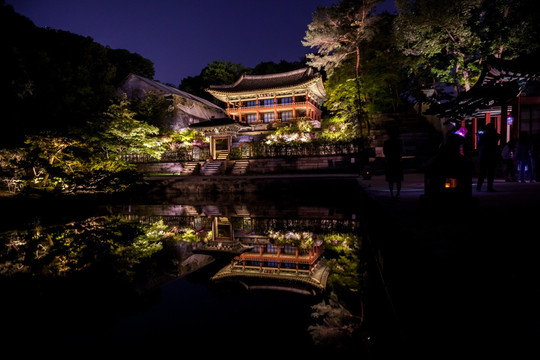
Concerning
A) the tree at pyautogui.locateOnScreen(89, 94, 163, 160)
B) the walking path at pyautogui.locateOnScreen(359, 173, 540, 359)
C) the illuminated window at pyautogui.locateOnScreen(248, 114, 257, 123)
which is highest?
the illuminated window at pyautogui.locateOnScreen(248, 114, 257, 123)

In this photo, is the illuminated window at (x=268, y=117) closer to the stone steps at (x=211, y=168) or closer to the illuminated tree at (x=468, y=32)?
the stone steps at (x=211, y=168)

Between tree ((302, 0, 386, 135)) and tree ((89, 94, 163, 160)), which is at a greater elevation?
tree ((302, 0, 386, 135))

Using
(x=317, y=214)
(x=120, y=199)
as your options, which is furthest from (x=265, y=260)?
(x=120, y=199)

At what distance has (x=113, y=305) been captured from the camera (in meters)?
3.19

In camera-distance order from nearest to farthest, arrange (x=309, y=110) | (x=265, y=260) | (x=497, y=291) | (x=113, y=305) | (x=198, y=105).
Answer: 1. (x=497, y=291)
2. (x=113, y=305)
3. (x=265, y=260)
4. (x=309, y=110)
5. (x=198, y=105)

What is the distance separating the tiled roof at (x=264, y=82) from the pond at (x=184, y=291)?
24643mm

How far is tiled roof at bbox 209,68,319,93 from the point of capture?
29.5m

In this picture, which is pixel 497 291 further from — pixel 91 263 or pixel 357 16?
pixel 357 16

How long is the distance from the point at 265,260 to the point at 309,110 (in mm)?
26126

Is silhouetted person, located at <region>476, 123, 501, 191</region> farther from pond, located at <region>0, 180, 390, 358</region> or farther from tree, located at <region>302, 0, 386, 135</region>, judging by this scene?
tree, located at <region>302, 0, 386, 135</region>

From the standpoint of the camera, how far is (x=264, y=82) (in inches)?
1245

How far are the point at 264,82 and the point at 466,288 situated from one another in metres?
31.9

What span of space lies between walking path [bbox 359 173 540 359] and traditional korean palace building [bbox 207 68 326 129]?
25145 millimetres

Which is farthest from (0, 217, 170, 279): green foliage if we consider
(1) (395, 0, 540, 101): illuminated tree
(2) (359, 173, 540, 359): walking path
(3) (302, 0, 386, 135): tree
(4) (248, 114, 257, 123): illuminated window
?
(4) (248, 114, 257, 123): illuminated window
